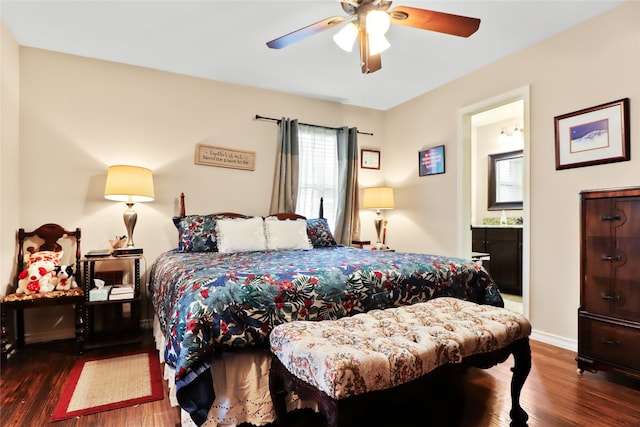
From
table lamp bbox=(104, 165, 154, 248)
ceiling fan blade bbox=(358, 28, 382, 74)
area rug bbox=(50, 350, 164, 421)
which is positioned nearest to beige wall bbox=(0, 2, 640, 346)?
table lamp bbox=(104, 165, 154, 248)

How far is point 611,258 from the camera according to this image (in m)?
2.15

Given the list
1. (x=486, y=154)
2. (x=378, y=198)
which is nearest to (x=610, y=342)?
(x=378, y=198)

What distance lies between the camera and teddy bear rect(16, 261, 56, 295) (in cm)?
261

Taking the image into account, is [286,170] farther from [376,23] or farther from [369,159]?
[376,23]

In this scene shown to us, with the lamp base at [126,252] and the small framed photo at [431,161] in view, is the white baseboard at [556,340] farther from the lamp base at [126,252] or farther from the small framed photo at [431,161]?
the lamp base at [126,252]

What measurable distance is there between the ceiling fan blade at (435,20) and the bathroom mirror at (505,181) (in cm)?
345

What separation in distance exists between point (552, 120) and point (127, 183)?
11.8 feet

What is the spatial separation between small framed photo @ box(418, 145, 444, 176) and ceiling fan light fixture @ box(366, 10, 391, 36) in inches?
84.3

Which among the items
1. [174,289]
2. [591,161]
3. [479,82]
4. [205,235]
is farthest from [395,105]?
[174,289]

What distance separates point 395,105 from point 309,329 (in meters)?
3.80

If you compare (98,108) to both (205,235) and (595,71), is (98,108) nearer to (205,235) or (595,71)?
(205,235)

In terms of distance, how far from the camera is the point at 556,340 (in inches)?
110

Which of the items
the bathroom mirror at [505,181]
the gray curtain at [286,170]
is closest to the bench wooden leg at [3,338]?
the gray curtain at [286,170]

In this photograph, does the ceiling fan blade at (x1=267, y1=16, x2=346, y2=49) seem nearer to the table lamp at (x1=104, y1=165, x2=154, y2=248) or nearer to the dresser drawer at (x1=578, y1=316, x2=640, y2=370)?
the table lamp at (x1=104, y1=165, x2=154, y2=248)
